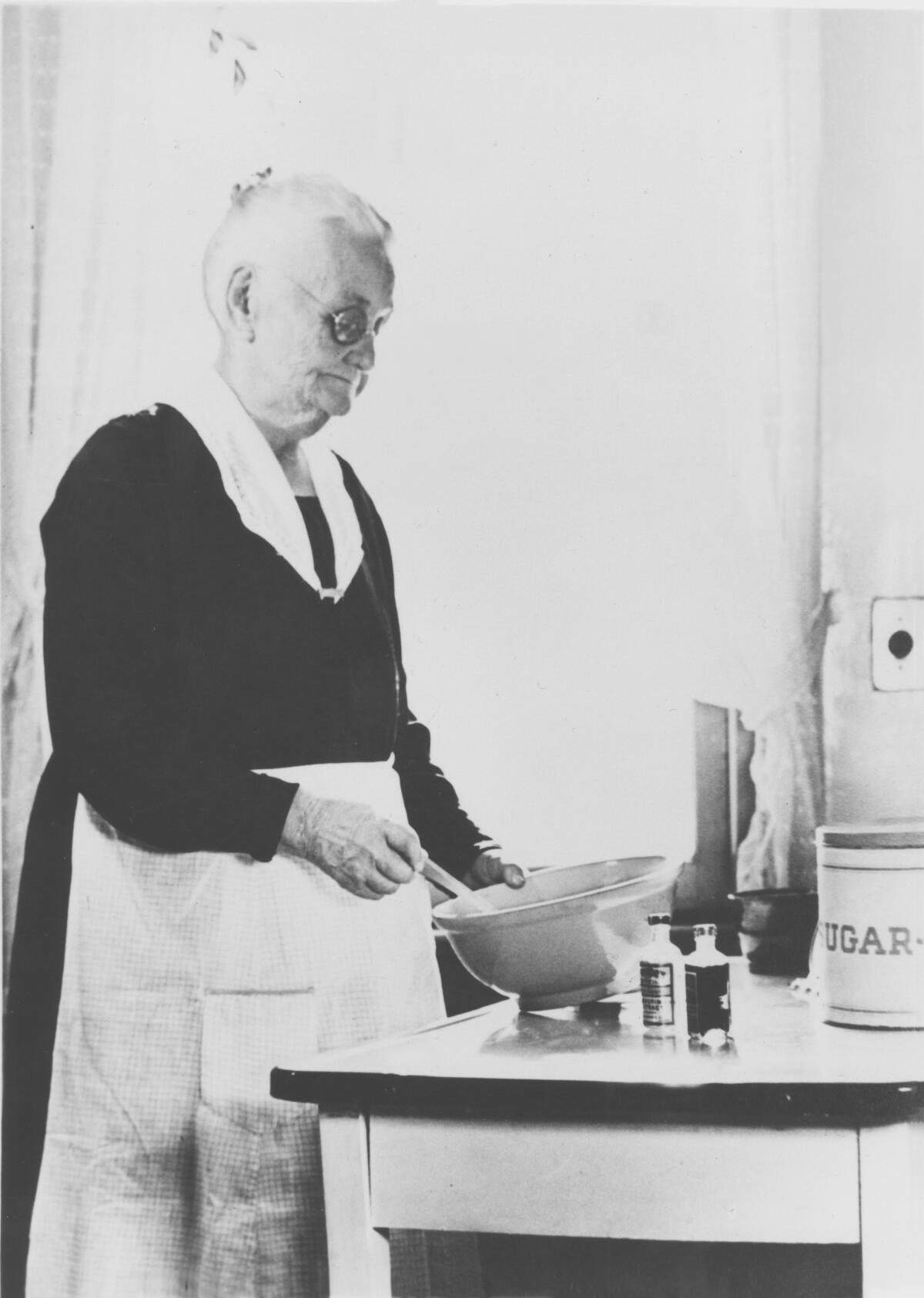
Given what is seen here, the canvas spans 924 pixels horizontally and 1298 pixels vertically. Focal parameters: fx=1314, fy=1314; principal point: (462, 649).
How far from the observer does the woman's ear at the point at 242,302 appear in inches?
60.4

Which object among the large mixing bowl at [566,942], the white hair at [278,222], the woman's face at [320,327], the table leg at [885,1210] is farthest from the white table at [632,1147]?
the white hair at [278,222]

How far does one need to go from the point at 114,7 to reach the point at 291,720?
0.86m

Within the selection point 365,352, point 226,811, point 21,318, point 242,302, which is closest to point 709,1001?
point 226,811

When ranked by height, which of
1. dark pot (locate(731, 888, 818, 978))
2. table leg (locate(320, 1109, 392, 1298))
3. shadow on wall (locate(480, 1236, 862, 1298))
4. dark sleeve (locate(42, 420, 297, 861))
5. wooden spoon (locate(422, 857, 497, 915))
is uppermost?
dark sleeve (locate(42, 420, 297, 861))

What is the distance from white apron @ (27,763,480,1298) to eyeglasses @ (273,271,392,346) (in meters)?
0.50

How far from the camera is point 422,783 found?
5.00 ft

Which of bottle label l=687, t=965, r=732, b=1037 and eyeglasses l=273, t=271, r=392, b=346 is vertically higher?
eyeglasses l=273, t=271, r=392, b=346

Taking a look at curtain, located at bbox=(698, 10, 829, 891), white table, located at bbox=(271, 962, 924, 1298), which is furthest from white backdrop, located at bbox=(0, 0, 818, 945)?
white table, located at bbox=(271, 962, 924, 1298)

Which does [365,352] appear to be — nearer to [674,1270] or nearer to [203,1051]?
[203,1051]

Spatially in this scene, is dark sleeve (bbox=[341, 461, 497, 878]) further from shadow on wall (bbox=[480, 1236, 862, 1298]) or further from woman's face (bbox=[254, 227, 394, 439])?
shadow on wall (bbox=[480, 1236, 862, 1298])

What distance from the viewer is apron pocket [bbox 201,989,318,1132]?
1.40 metres

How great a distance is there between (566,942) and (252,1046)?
1.30 feet

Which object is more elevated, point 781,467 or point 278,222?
point 278,222

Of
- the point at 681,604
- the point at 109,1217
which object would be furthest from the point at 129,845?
the point at 681,604
